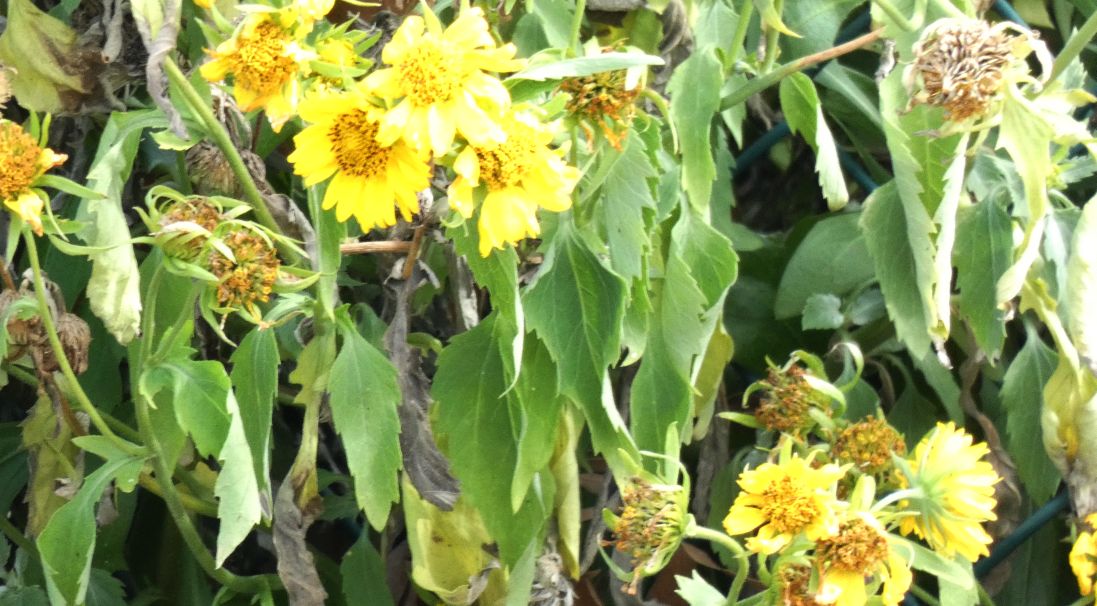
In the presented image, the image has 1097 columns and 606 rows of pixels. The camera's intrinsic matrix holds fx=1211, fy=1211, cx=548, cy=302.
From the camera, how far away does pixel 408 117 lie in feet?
1.80

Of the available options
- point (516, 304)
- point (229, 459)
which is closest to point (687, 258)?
point (516, 304)

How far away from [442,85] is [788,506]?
0.98 ft

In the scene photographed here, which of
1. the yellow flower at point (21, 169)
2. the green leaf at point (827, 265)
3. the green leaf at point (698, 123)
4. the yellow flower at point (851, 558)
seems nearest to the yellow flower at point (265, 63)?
the yellow flower at point (21, 169)

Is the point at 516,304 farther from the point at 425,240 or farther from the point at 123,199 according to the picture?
the point at 123,199

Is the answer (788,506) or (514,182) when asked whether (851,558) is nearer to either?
(788,506)

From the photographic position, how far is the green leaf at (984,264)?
2.53ft

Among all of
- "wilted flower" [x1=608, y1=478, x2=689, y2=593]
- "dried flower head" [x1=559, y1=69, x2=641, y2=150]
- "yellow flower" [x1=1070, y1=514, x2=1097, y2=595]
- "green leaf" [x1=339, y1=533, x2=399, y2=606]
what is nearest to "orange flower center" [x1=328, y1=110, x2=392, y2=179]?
"dried flower head" [x1=559, y1=69, x2=641, y2=150]

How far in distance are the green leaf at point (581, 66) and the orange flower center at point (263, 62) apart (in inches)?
4.3

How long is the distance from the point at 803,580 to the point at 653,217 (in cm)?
22

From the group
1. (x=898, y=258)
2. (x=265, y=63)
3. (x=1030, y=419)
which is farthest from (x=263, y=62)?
(x=1030, y=419)

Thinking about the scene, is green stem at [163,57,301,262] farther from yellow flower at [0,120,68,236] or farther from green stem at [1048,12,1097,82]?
green stem at [1048,12,1097,82]

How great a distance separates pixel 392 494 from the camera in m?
0.68

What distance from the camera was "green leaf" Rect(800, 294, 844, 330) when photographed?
34.4 inches

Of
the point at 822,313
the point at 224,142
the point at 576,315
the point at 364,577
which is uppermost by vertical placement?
the point at 224,142
